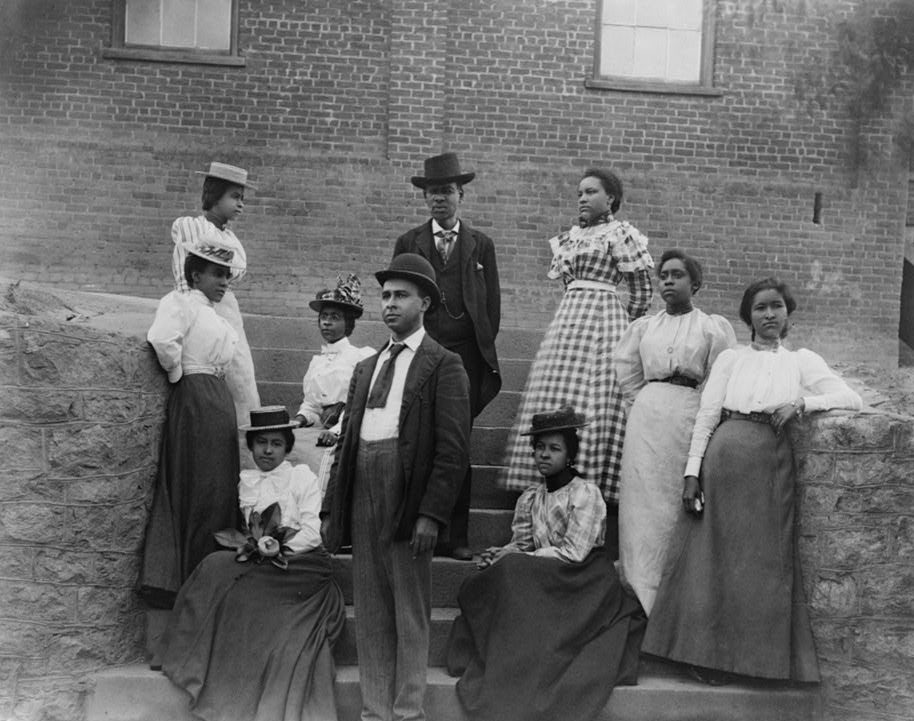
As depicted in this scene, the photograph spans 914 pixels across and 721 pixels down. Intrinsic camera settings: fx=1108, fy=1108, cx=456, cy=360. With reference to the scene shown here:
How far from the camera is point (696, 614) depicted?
16.0 feet

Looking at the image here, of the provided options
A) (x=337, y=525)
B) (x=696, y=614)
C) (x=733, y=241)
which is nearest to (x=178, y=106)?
(x=733, y=241)

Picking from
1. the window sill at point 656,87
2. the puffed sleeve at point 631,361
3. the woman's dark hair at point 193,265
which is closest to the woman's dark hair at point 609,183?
the puffed sleeve at point 631,361

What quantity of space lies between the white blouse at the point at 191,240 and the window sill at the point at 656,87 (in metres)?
5.41

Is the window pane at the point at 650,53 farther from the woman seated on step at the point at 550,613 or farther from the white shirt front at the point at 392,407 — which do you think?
the white shirt front at the point at 392,407

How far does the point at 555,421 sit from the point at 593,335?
802 mm

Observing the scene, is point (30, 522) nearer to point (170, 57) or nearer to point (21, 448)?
point (21, 448)

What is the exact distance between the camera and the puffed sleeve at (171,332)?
514 centimetres

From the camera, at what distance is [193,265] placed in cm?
553

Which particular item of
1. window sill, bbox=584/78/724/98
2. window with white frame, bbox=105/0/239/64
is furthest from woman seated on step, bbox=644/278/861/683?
window with white frame, bbox=105/0/239/64

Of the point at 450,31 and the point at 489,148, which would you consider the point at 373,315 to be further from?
the point at 450,31

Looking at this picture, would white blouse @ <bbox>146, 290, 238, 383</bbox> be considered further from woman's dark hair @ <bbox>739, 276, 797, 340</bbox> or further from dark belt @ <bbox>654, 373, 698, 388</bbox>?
Answer: woman's dark hair @ <bbox>739, 276, 797, 340</bbox>

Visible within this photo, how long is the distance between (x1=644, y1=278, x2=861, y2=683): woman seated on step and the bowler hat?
4.57 feet

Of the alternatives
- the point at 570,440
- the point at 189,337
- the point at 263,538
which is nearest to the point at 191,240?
the point at 189,337

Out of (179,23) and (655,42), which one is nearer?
(179,23)
